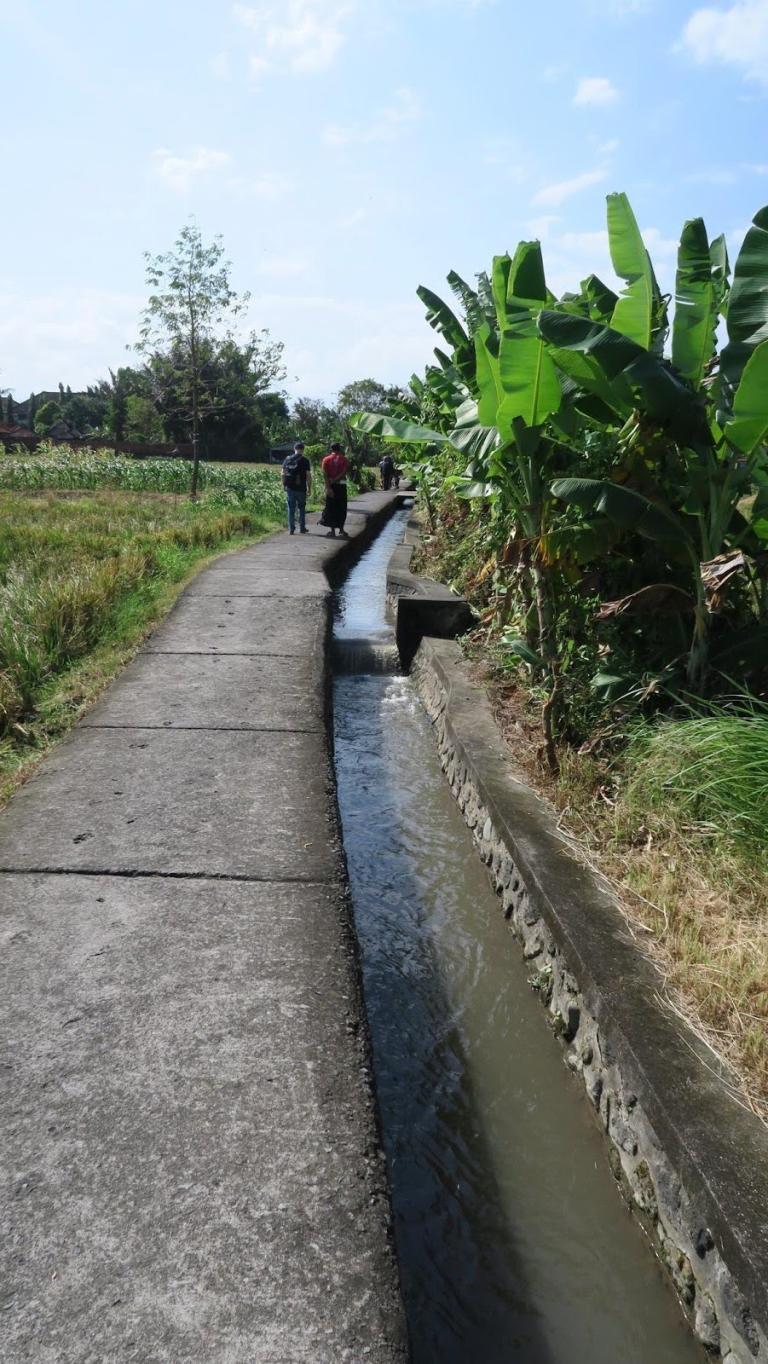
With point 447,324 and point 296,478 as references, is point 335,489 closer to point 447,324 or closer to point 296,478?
point 296,478

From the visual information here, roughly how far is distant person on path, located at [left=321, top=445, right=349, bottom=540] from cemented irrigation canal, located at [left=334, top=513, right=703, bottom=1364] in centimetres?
1080

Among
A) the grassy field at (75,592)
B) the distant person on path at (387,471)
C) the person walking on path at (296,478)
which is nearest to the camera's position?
the grassy field at (75,592)

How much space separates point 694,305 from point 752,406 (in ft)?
3.16

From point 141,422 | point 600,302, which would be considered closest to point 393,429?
point 600,302

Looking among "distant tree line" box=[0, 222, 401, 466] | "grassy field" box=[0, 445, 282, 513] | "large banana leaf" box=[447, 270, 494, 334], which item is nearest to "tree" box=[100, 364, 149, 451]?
"distant tree line" box=[0, 222, 401, 466]

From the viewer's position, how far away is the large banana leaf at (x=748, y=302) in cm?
427

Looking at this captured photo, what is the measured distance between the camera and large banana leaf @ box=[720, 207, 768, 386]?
4.27m

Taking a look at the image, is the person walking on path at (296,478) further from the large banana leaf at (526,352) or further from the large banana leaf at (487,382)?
the large banana leaf at (526,352)

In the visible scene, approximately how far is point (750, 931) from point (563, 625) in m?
2.90

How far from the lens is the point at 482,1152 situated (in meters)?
3.13

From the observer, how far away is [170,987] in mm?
3031

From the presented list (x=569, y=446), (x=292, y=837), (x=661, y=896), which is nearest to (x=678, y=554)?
(x=569, y=446)

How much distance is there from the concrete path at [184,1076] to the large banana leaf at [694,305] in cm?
283

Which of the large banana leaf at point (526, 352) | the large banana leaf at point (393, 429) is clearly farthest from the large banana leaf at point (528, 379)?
the large banana leaf at point (393, 429)
